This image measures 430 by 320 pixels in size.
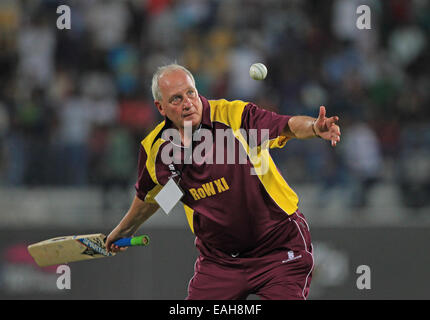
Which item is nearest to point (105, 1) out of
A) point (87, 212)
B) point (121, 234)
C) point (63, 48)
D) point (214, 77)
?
point (63, 48)

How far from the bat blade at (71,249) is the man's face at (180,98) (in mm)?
1498

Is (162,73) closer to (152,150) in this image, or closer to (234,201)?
(152,150)

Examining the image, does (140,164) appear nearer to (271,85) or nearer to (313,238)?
(313,238)

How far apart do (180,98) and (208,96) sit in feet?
19.3

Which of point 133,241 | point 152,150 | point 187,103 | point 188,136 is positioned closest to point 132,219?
point 133,241

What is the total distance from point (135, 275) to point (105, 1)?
5.20 metres

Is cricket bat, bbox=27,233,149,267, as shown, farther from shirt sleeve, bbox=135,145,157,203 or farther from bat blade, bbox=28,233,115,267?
shirt sleeve, bbox=135,145,157,203

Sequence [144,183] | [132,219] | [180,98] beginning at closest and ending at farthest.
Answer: [180,98]
[144,183]
[132,219]

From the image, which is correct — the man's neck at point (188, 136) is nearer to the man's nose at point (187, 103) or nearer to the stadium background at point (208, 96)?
the man's nose at point (187, 103)

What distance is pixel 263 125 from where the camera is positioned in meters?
5.55

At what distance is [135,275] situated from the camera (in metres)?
10.4

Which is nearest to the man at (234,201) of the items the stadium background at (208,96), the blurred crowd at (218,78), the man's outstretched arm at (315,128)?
the man's outstretched arm at (315,128)

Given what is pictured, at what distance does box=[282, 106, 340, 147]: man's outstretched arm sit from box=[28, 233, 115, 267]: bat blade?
2.18 metres

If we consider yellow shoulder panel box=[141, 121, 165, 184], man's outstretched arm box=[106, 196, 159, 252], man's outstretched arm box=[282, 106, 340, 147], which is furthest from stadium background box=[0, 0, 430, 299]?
man's outstretched arm box=[282, 106, 340, 147]
